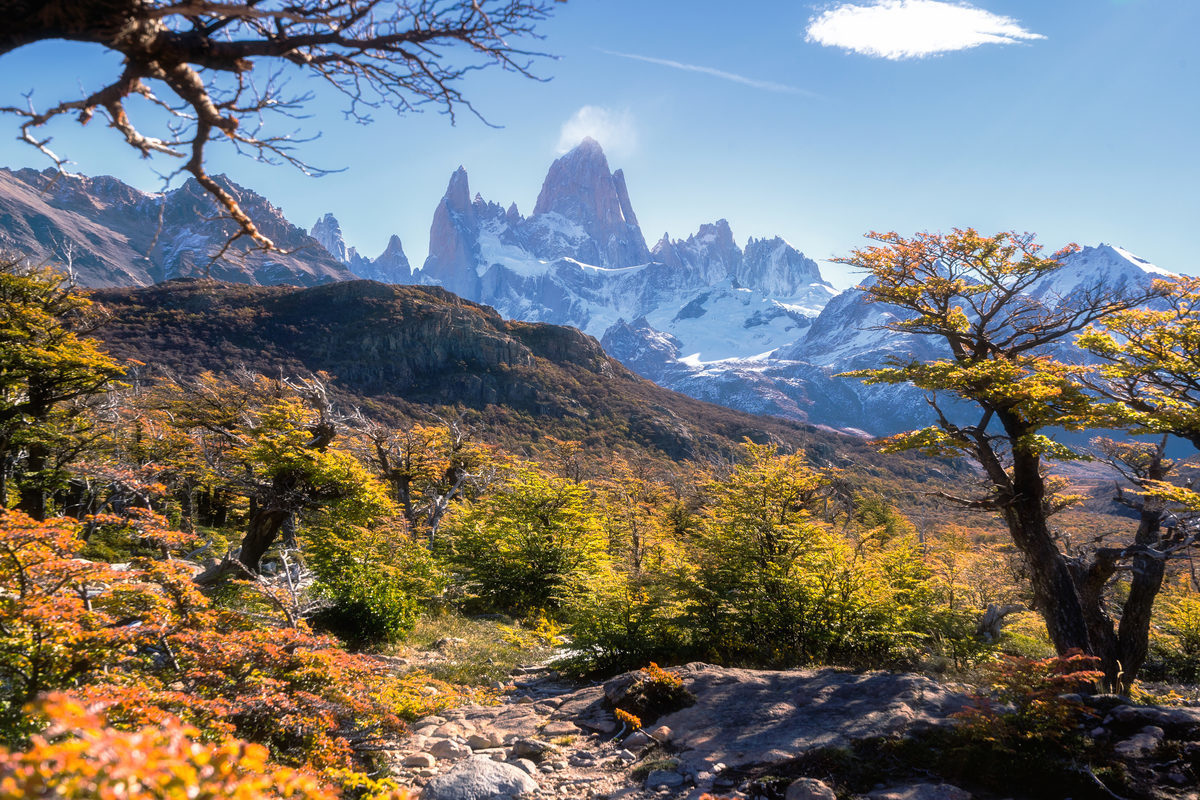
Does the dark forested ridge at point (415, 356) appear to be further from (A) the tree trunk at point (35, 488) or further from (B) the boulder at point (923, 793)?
(B) the boulder at point (923, 793)

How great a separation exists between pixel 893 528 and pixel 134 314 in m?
92.4

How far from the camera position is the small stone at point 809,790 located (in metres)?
4.28

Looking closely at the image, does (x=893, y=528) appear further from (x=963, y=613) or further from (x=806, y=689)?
(x=806, y=689)

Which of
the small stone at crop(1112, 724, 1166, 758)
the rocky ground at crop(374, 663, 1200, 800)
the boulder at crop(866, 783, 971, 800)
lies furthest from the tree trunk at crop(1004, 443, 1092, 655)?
the boulder at crop(866, 783, 971, 800)

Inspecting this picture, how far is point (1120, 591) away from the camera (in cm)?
2206

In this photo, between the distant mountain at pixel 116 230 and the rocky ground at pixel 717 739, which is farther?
the distant mountain at pixel 116 230

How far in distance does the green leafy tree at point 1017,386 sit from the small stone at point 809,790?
5694mm

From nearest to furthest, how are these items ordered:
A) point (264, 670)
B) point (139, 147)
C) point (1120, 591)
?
1. point (139, 147)
2. point (264, 670)
3. point (1120, 591)

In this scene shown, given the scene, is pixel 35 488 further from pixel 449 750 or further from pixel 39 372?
pixel 449 750

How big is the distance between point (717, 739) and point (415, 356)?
82.1 meters

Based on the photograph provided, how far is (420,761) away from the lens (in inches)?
219

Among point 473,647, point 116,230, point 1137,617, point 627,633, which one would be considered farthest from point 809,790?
point 116,230

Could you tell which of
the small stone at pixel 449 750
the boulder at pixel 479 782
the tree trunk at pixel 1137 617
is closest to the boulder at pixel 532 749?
the small stone at pixel 449 750

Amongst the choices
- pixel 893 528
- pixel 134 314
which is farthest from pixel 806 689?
pixel 134 314
